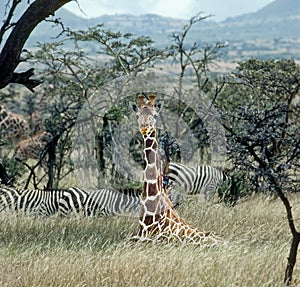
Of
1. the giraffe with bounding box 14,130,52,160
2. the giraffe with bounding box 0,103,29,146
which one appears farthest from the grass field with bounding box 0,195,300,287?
the giraffe with bounding box 0,103,29,146

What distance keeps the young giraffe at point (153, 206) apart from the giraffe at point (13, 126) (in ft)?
39.7

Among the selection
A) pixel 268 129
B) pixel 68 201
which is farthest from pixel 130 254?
pixel 68 201

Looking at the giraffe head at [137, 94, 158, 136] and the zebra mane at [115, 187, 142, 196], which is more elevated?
the giraffe head at [137, 94, 158, 136]

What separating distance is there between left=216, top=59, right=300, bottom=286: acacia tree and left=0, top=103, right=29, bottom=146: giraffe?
586 centimetres

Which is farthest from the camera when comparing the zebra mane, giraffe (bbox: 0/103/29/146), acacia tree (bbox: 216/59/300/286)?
giraffe (bbox: 0/103/29/146)

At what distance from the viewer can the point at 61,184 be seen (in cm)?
1105

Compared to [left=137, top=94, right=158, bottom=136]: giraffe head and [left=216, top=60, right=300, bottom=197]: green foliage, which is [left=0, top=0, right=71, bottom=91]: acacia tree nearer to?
[left=137, top=94, right=158, bottom=136]: giraffe head

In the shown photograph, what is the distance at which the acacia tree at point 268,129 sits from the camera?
6.17m

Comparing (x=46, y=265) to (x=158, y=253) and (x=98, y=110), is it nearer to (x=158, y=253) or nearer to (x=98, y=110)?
(x=158, y=253)

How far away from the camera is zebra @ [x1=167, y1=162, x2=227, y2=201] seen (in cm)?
905

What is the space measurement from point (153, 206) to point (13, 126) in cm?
1277

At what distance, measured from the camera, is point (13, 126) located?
18.6 metres

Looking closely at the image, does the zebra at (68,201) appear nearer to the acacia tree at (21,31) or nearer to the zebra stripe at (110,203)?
the zebra stripe at (110,203)

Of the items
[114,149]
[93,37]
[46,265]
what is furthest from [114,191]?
[93,37]
